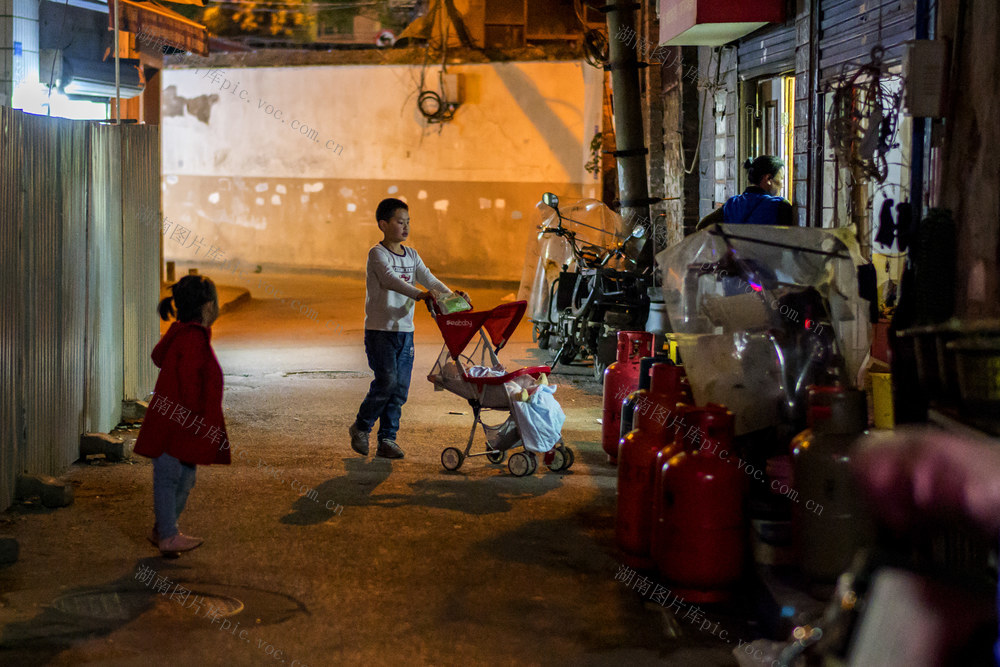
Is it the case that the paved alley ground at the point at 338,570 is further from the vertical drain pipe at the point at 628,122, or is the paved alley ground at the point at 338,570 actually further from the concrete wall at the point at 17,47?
the concrete wall at the point at 17,47

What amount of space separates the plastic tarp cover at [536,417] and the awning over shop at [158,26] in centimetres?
705

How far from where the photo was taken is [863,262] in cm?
581

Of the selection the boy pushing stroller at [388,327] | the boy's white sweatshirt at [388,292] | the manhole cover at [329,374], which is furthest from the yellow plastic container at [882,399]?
the manhole cover at [329,374]

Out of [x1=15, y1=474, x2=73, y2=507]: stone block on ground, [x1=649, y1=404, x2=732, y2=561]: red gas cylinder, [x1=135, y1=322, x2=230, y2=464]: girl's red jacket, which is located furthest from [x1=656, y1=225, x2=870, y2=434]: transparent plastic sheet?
[x1=15, y1=474, x2=73, y2=507]: stone block on ground

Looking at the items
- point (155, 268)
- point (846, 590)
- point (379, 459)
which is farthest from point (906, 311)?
point (155, 268)

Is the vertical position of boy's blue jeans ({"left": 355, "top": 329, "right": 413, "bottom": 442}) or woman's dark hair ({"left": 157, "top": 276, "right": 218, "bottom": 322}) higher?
woman's dark hair ({"left": 157, "top": 276, "right": 218, "bottom": 322})

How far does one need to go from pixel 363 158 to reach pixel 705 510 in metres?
21.2

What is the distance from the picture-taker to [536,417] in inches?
276

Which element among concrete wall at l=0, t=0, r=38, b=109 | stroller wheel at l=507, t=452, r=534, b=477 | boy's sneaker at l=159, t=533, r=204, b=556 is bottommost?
boy's sneaker at l=159, t=533, r=204, b=556

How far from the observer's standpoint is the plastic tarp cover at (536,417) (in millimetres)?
6961

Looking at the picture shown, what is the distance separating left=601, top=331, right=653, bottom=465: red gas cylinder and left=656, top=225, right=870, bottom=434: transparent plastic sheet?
1.73 metres

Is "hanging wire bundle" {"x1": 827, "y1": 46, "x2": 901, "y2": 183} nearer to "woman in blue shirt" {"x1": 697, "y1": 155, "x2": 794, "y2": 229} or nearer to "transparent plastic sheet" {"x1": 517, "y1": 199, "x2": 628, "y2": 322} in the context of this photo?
"woman in blue shirt" {"x1": 697, "y1": 155, "x2": 794, "y2": 229}

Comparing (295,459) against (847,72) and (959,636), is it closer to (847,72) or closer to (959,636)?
(847,72)

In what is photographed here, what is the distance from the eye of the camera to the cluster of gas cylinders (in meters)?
4.53
